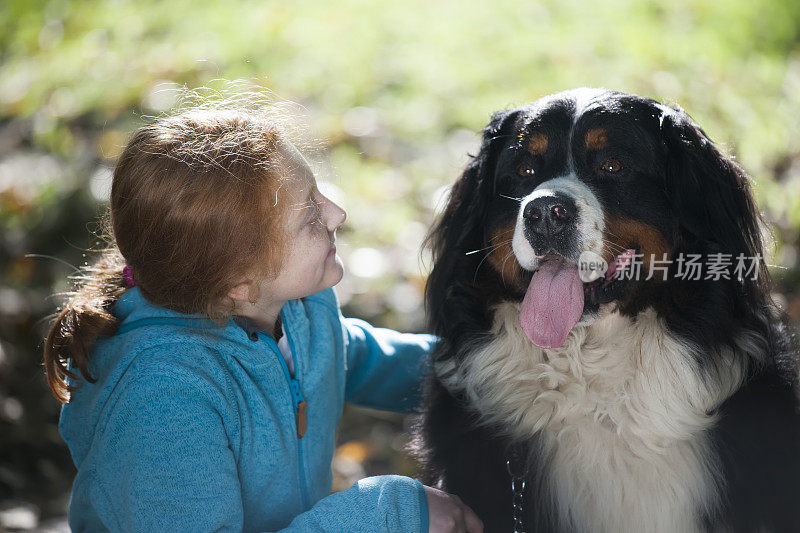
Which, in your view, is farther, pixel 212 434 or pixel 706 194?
pixel 706 194

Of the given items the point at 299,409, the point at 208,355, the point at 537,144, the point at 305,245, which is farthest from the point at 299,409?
the point at 537,144

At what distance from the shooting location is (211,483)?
6.44ft

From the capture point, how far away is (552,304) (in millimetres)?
2189

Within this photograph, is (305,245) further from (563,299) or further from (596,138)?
(596,138)

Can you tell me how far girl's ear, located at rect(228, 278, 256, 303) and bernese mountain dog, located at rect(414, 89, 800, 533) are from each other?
0.61m

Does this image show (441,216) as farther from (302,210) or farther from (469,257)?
(302,210)

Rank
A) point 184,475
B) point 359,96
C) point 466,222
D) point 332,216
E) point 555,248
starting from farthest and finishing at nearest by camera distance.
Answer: point 359,96 < point 466,222 < point 332,216 < point 555,248 < point 184,475

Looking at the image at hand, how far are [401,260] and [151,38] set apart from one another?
12.0 ft

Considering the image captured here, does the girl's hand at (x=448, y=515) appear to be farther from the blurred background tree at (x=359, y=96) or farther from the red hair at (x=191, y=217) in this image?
the blurred background tree at (x=359, y=96)

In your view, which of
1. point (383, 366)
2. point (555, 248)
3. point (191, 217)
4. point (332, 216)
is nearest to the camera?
point (191, 217)

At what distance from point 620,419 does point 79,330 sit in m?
1.37

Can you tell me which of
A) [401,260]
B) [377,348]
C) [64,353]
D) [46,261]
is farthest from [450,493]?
[46,261]

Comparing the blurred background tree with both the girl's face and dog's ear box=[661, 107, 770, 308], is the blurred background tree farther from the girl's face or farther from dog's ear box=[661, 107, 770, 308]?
dog's ear box=[661, 107, 770, 308]

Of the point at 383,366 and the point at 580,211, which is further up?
the point at 580,211
